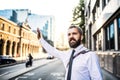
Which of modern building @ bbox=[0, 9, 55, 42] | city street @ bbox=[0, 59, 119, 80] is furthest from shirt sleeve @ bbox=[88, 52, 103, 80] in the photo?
modern building @ bbox=[0, 9, 55, 42]

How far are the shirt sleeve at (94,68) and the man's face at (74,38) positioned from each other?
0.83ft

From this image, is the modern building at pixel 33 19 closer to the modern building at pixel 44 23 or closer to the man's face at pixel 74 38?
the modern building at pixel 44 23

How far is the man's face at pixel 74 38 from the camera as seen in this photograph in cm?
294

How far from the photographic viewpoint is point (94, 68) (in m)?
2.74

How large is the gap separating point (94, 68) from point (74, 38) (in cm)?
46

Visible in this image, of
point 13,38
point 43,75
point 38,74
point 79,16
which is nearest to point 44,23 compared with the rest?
point 13,38

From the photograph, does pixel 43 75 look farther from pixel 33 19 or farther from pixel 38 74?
pixel 33 19

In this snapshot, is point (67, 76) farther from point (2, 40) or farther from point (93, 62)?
point (2, 40)

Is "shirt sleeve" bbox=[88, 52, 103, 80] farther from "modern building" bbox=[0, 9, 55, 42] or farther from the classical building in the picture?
"modern building" bbox=[0, 9, 55, 42]

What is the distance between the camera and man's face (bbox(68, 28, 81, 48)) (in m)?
2.94

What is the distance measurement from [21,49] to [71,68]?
63.9m

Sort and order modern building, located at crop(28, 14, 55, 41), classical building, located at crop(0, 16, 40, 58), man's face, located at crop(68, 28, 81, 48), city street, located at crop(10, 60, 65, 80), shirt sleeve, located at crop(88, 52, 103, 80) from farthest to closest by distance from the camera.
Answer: modern building, located at crop(28, 14, 55, 41), classical building, located at crop(0, 16, 40, 58), city street, located at crop(10, 60, 65, 80), man's face, located at crop(68, 28, 81, 48), shirt sleeve, located at crop(88, 52, 103, 80)

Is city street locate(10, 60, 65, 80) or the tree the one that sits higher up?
the tree

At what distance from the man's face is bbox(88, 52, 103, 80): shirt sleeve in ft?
0.83
